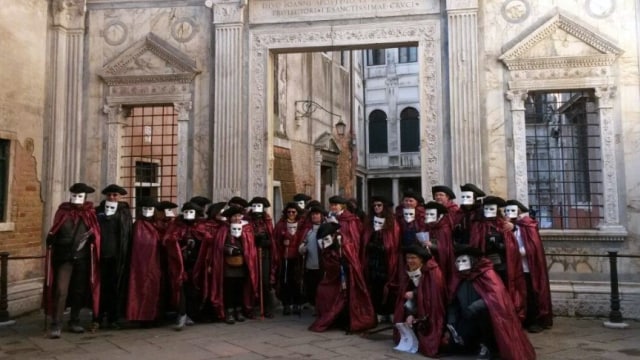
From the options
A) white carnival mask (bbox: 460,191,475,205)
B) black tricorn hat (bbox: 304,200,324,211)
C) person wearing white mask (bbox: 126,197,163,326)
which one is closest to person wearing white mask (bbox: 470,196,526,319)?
white carnival mask (bbox: 460,191,475,205)

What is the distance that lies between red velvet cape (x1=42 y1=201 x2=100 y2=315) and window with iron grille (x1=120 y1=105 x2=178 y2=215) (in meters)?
3.39

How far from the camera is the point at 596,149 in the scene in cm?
964

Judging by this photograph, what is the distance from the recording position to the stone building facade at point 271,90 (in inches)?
347

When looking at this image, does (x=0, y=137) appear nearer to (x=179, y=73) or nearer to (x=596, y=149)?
(x=179, y=73)

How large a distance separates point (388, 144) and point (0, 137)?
80.4 feet

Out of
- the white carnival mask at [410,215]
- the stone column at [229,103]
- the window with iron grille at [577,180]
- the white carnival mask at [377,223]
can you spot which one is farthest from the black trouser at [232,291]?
the window with iron grille at [577,180]

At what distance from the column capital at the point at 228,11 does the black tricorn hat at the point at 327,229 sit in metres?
4.34

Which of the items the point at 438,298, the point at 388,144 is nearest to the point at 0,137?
the point at 438,298

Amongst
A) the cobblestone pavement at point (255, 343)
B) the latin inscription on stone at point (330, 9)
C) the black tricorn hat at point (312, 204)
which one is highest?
the latin inscription on stone at point (330, 9)

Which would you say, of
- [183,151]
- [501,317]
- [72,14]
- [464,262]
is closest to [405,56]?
[72,14]

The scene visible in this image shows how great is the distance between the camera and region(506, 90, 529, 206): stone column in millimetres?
8961

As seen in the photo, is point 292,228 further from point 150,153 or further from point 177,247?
point 150,153

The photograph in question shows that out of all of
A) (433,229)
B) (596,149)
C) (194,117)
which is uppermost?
(194,117)

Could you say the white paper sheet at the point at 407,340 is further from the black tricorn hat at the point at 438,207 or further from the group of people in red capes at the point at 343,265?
the black tricorn hat at the point at 438,207
